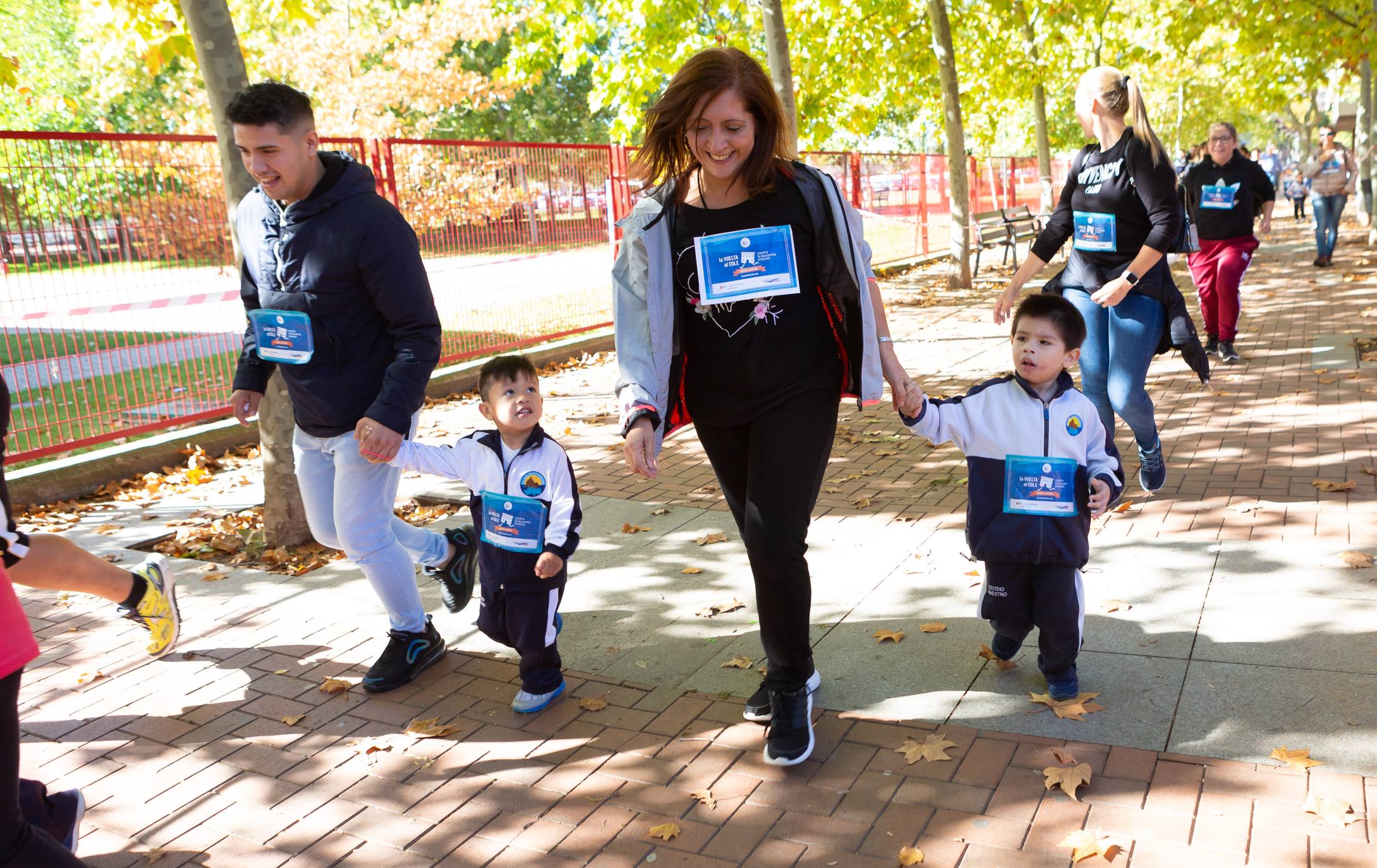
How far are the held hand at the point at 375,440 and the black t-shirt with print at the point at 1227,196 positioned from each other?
8187 millimetres

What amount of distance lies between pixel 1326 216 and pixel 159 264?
1568 cm

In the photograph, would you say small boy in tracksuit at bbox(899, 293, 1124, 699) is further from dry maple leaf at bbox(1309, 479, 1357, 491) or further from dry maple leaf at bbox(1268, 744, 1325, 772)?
dry maple leaf at bbox(1309, 479, 1357, 491)

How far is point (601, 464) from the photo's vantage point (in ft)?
24.7

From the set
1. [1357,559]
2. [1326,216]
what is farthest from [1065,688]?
[1326,216]

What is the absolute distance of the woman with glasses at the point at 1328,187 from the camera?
16.1 m

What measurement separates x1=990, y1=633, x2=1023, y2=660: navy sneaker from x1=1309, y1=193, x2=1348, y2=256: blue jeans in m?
15.2

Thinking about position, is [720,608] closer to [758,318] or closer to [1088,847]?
[758,318]

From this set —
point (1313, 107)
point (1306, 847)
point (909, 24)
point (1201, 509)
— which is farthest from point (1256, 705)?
point (1313, 107)

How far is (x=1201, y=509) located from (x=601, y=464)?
3.73 m

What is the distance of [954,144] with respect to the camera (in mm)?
16906

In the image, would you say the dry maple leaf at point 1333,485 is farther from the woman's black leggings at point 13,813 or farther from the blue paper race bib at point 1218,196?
the woman's black leggings at point 13,813

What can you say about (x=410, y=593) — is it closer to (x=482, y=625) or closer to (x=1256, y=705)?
(x=482, y=625)

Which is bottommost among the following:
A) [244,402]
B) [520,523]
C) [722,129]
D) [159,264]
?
[520,523]

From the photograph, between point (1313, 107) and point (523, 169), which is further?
point (1313, 107)
